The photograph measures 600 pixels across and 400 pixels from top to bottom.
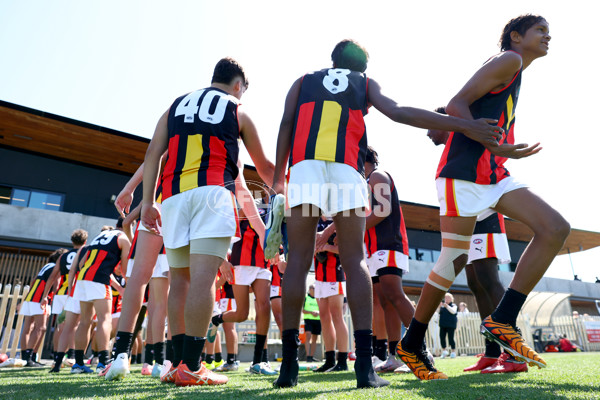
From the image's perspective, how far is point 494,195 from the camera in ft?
9.04

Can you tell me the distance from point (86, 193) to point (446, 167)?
19.9 metres

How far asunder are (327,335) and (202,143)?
10.9ft

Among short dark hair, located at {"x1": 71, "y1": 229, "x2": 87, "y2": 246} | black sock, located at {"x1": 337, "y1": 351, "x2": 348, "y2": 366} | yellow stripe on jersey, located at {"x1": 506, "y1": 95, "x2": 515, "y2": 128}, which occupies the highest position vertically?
yellow stripe on jersey, located at {"x1": 506, "y1": 95, "x2": 515, "y2": 128}

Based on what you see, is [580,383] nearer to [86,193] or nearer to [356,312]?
[356,312]

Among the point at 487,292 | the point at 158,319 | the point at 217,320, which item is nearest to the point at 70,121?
the point at 217,320

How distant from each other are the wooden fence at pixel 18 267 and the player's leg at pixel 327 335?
1559 centimetres

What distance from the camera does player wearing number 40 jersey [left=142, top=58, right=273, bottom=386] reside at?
2.67m

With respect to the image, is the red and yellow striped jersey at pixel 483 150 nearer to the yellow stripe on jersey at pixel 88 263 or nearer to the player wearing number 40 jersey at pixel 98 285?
the player wearing number 40 jersey at pixel 98 285

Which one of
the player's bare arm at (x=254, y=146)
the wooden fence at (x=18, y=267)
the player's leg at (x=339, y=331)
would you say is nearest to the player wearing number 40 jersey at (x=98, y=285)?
the player's leg at (x=339, y=331)

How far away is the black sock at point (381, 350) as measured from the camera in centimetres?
453

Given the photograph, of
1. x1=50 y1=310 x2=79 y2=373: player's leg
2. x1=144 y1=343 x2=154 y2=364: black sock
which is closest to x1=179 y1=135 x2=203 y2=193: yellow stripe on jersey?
x1=144 y1=343 x2=154 y2=364: black sock

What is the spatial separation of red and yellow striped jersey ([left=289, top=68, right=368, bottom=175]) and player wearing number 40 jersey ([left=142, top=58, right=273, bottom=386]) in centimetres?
54

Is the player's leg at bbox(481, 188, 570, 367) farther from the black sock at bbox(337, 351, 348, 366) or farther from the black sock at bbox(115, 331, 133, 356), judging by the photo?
the black sock at bbox(115, 331, 133, 356)

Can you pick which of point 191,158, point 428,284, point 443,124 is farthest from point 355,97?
point 428,284
